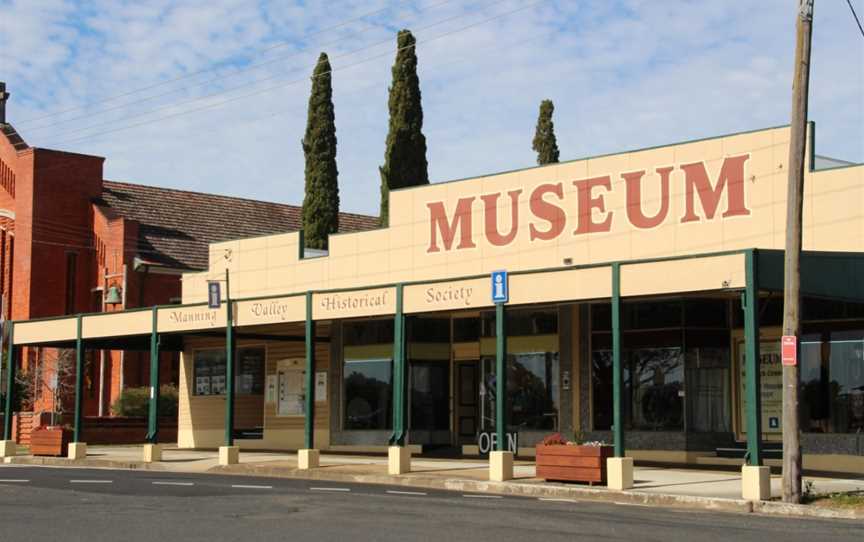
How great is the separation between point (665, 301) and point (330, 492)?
1023cm

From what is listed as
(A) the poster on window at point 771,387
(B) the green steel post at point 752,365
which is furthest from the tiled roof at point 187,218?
(B) the green steel post at point 752,365

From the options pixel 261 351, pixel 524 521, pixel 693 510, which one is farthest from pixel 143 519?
pixel 261 351

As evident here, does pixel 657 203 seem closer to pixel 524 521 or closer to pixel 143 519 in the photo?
pixel 524 521

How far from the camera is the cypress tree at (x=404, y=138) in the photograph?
42875mm

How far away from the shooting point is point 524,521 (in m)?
14.9

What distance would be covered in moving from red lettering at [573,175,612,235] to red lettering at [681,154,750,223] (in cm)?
183

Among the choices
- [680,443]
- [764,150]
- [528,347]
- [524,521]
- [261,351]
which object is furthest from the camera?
[261,351]

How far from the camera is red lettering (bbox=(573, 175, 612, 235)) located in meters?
26.3

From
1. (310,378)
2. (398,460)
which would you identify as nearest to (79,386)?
(310,378)

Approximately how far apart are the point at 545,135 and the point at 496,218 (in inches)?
730

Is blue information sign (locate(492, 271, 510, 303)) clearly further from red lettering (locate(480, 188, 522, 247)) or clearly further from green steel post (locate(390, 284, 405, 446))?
red lettering (locate(480, 188, 522, 247))

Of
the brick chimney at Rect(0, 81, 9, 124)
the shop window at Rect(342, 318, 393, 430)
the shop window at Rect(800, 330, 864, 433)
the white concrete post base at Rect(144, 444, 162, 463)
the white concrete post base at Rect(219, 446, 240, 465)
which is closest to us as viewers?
the shop window at Rect(800, 330, 864, 433)

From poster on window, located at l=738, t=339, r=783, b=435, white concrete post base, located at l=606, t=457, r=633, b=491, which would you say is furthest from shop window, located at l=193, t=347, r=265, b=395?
white concrete post base, located at l=606, t=457, r=633, b=491

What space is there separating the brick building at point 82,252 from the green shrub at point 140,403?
1765 mm
